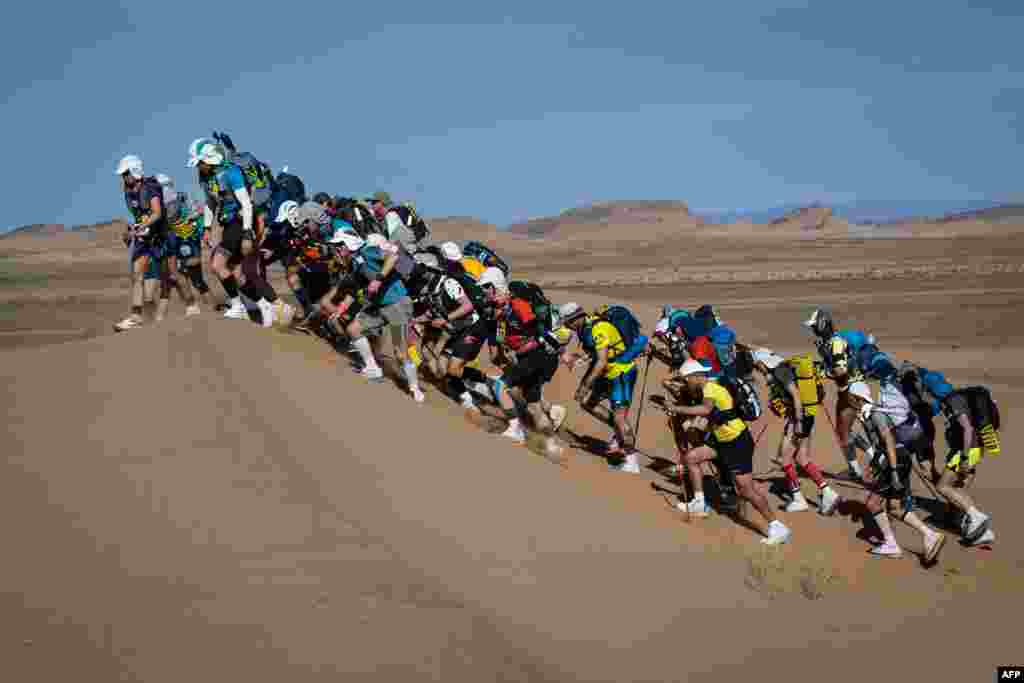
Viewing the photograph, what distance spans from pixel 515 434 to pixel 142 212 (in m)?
5.11

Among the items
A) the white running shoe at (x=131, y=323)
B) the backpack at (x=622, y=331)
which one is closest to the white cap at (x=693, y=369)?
the backpack at (x=622, y=331)

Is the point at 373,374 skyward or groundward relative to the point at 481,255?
groundward

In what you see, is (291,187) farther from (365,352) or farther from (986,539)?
(986,539)

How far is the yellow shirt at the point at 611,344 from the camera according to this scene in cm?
1234

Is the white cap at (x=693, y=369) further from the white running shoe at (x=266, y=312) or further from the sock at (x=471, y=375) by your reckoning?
the white running shoe at (x=266, y=312)

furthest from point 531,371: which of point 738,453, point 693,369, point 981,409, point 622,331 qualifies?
point 981,409

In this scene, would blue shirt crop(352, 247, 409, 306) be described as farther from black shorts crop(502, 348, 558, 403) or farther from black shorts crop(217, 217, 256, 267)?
black shorts crop(502, 348, 558, 403)

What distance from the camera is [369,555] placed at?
6949 mm

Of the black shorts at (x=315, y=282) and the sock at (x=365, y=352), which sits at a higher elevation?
the black shorts at (x=315, y=282)

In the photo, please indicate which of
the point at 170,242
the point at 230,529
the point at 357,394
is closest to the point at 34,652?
the point at 230,529

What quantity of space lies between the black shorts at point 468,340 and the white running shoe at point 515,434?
123 centimetres

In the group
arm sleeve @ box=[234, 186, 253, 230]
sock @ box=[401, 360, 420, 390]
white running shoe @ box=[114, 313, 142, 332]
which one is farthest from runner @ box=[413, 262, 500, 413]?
white running shoe @ box=[114, 313, 142, 332]

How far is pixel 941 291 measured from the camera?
4044 centimetres

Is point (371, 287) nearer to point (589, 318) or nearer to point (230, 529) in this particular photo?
point (589, 318)
